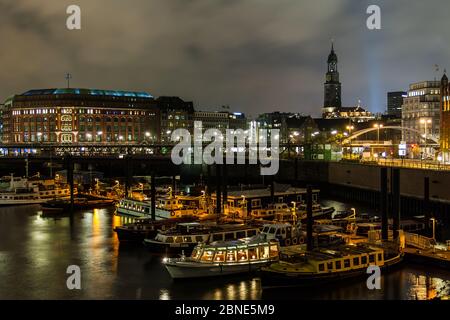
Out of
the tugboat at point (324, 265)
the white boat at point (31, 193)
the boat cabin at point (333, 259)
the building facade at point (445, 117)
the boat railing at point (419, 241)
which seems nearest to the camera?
the tugboat at point (324, 265)

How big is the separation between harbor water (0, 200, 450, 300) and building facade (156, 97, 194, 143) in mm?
129478

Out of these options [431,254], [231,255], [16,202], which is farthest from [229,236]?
[16,202]

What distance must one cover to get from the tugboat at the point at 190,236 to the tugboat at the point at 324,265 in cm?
499

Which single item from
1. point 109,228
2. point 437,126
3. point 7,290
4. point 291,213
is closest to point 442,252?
point 291,213

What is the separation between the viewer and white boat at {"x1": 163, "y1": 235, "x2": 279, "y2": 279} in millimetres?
29094

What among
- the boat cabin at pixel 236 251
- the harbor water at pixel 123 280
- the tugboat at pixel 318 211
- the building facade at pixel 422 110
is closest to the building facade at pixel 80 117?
the building facade at pixel 422 110

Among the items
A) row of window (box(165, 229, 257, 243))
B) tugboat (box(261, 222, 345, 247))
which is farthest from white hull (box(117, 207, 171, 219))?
tugboat (box(261, 222, 345, 247))

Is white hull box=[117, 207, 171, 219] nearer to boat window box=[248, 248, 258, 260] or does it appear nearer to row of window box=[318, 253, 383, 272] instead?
boat window box=[248, 248, 258, 260]

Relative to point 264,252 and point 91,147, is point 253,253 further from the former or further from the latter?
point 91,147

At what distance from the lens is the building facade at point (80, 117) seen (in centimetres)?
15662

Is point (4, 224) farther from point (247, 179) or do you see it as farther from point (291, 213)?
point (247, 179)

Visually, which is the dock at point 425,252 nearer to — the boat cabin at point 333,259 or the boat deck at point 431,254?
the boat deck at point 431,254

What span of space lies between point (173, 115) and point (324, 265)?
150882 millimetres
